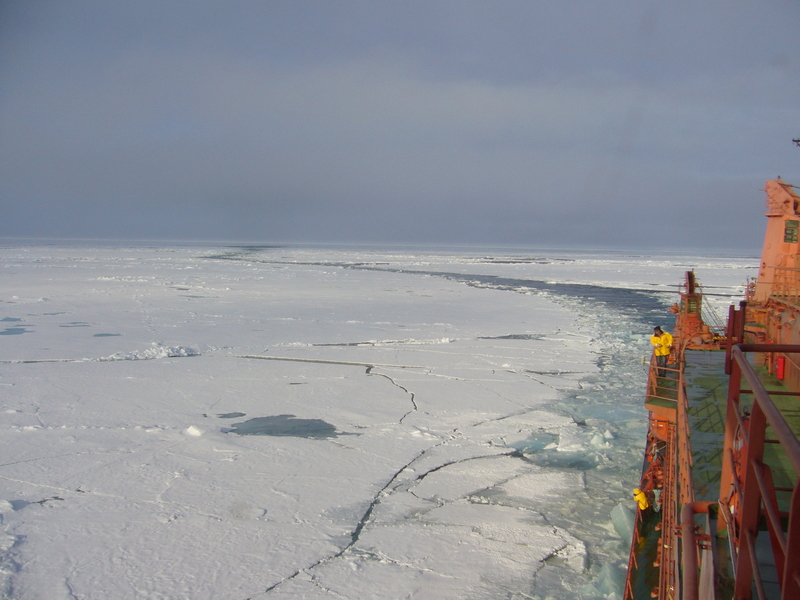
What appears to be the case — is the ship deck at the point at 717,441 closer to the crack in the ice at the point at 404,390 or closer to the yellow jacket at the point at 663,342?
the yellow jacket at the point at 663,342

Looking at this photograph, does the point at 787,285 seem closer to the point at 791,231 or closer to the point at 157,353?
the point at 791,231

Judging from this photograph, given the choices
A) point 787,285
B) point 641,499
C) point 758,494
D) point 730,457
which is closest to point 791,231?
point 787,285

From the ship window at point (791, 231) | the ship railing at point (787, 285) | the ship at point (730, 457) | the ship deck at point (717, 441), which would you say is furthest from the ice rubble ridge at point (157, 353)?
the ship window at point (791, 231)

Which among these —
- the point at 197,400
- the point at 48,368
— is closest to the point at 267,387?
the point at 197,400

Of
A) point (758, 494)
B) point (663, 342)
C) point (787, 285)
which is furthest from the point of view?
point (787, 285)

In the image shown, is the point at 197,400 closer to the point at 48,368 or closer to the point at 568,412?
the point at 48,368
